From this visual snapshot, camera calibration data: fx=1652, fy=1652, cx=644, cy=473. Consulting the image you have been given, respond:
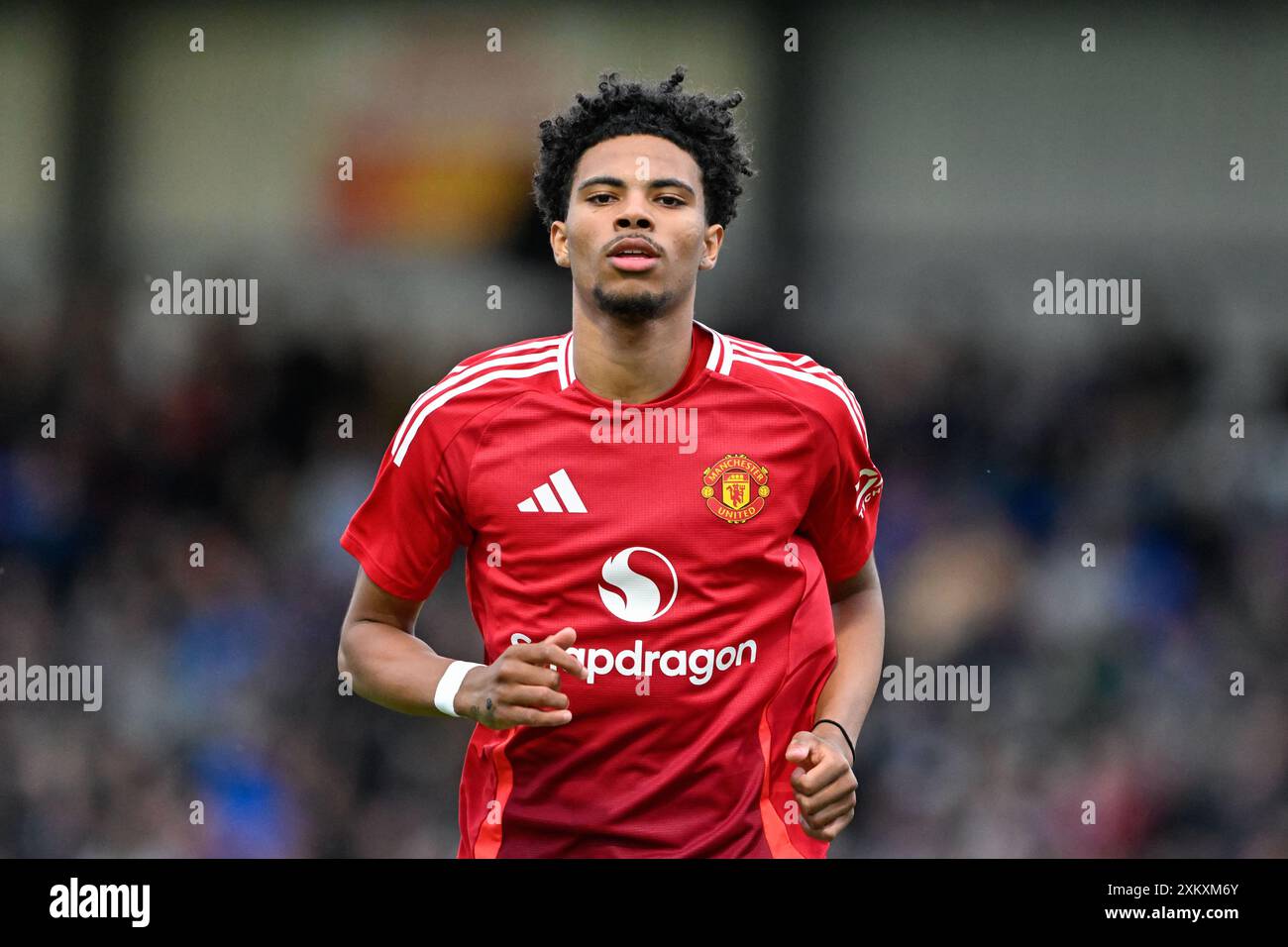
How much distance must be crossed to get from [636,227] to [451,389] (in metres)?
0.56

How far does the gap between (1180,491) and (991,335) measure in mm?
1334

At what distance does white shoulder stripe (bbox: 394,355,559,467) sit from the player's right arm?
1.07ft

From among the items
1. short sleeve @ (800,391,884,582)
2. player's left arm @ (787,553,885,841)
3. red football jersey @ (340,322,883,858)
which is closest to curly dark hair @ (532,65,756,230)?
red football jersey @ (340,322,883,858)

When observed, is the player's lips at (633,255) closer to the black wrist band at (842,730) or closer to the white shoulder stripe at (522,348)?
the white shoulder stripe at (522,348)

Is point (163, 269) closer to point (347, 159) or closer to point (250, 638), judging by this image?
point (347, 159)

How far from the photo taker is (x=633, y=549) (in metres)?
3.57

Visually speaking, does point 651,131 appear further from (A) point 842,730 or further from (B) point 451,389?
(A) point 842,730

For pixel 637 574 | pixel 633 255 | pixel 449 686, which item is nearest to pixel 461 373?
pixel 633 255

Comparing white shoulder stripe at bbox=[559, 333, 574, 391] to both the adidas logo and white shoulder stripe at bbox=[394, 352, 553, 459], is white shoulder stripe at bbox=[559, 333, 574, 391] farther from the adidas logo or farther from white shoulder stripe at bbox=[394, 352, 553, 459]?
the adidas logo

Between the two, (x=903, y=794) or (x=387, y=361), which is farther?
(x=387, y=361)

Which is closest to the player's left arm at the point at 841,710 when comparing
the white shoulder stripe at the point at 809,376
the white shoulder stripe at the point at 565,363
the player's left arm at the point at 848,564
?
the player's left arm at the point at 848,564

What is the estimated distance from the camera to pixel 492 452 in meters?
3.63
